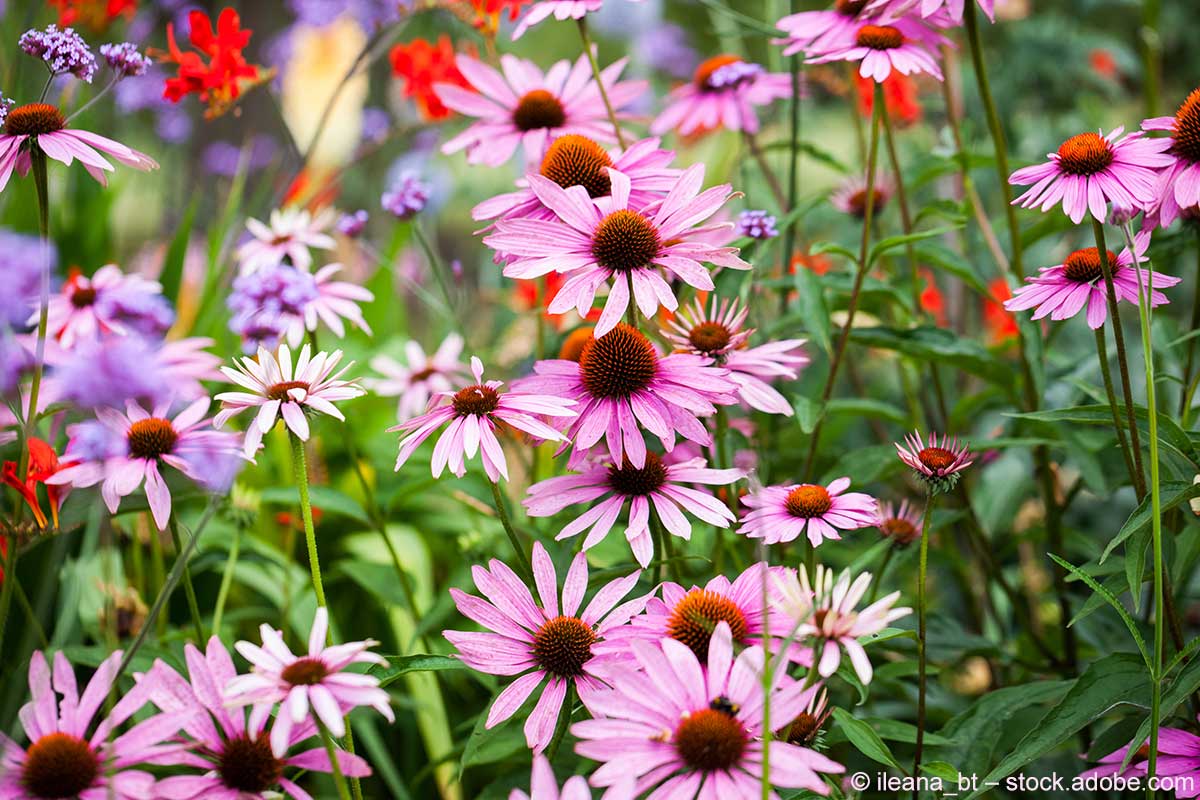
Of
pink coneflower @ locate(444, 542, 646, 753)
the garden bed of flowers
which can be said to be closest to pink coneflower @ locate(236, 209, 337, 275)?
the garden bed of flowers

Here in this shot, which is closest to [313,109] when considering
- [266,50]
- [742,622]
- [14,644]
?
[266,50]

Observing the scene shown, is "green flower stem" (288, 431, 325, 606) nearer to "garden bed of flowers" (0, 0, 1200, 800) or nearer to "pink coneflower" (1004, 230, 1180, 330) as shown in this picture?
A: "garden bed of flowers" (0, 0, 1200, 800)

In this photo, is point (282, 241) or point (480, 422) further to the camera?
point (282, 241)

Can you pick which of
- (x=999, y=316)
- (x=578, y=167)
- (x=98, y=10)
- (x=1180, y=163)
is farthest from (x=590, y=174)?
(x=98, y=10)

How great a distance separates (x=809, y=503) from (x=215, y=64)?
776 mm

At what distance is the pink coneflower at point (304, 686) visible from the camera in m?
0.52

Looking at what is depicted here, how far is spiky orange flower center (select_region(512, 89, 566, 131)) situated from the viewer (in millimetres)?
985

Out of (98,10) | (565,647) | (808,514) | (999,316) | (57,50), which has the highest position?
(98,10)

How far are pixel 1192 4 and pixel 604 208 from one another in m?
3.21

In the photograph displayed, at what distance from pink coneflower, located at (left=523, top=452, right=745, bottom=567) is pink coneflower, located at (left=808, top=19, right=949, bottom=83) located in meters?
0.37

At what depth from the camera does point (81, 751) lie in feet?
1.86

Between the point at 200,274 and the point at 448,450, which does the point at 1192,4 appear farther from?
the point at 448,450

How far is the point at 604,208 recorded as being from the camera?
750mm

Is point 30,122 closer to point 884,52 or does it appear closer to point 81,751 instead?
point 81,751
